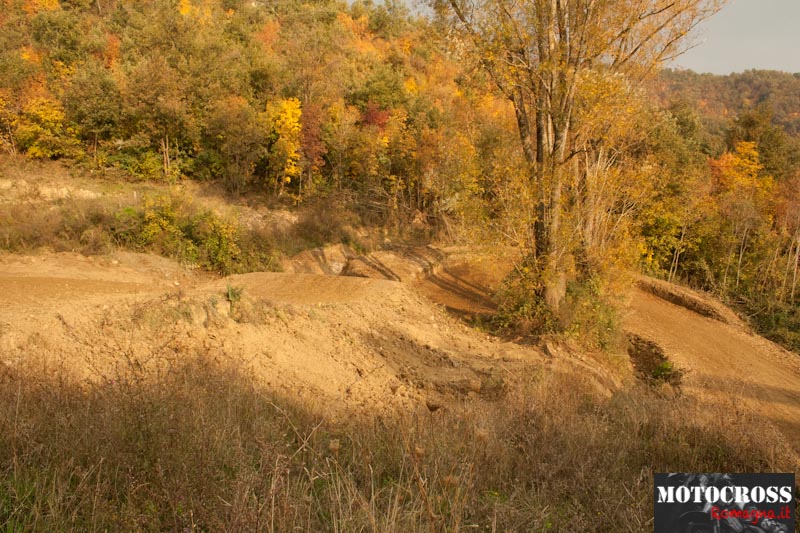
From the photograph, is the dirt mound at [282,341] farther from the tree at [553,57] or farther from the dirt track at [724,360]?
the dirt track at [724,360]

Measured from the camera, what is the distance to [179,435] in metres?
3.10

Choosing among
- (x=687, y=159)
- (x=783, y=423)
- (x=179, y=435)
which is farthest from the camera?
(x=687, y=159)

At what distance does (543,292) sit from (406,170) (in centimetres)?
1718

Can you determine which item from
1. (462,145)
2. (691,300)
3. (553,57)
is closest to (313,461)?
(553,57)

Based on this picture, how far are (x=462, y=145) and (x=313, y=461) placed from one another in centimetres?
1642

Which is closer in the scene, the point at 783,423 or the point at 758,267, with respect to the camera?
the point at 783,423

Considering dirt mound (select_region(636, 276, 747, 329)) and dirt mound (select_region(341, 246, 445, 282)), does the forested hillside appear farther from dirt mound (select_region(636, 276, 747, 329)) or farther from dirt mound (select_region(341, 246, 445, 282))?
dirt mound (select_region(341, 246, 445, 282))

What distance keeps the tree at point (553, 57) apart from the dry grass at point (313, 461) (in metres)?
5.25

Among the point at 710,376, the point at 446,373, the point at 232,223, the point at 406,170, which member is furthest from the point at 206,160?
the point at 710,376

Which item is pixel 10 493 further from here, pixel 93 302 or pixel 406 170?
pixel 406 170

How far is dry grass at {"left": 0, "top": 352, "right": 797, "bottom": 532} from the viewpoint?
2389mm

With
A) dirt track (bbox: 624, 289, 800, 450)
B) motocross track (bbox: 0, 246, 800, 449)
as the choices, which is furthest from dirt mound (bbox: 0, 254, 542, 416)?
dirt track (bbox: 624, 289, 800, 450)

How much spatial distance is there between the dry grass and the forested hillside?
5.58 m

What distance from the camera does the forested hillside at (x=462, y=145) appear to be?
9.72m
